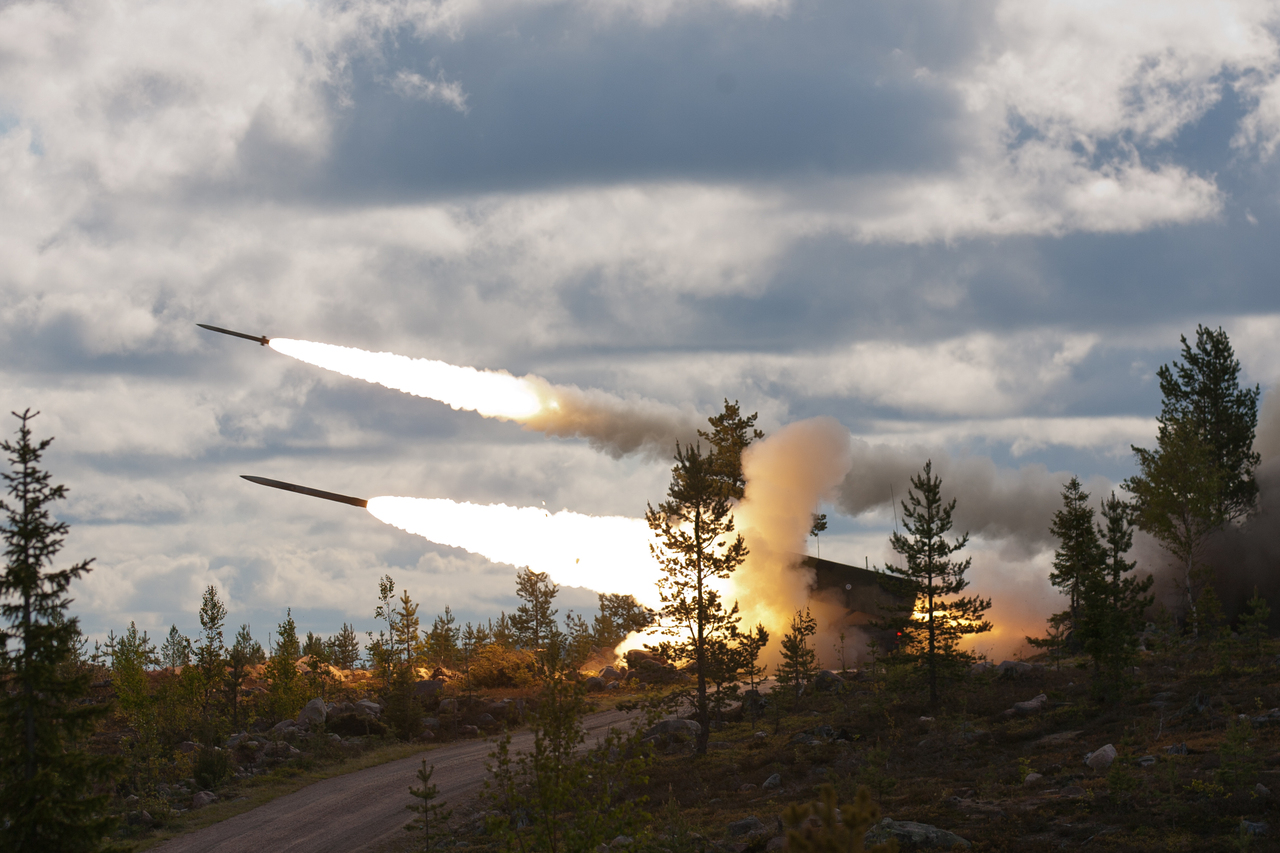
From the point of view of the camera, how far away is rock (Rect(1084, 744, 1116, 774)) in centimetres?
2858

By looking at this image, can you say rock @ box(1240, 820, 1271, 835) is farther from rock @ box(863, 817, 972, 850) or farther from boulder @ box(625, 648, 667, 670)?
boulder @ box(625, 648, 667, 670)

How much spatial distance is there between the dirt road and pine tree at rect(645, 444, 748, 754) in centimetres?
660

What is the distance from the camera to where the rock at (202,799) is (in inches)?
1564

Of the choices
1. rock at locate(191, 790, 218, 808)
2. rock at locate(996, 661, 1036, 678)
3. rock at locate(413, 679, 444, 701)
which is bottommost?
rock at locate(191, 790, 218, 808)

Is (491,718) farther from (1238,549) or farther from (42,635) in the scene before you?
(1238,549)

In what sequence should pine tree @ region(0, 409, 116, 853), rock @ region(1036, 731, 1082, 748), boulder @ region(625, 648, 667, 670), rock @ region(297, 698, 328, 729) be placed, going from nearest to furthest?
pine tree @ region(0, 409, 116, 853) < rock @ region(1036, 731, 1082, 748) < rock @ region(297, 698, 328, 729) < boulder @ region(625, 648, 667, 670)

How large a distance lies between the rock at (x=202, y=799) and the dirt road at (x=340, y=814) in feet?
8.33

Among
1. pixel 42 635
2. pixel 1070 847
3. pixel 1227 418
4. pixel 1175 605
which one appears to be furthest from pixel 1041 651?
pixel 42 635

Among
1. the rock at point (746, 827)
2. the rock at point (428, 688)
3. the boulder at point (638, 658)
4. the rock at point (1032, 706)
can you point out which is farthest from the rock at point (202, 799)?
the rock at point (1032, 706)

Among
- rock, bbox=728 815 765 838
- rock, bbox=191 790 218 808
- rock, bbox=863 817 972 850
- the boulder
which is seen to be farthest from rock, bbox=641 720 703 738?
rock, bbox=863 817 972 850

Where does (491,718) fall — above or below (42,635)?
below

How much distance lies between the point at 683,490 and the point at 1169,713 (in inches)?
740

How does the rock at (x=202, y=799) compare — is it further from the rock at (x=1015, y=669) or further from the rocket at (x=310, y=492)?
the rock at (x=1015, y=669)

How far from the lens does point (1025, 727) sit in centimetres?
3575
